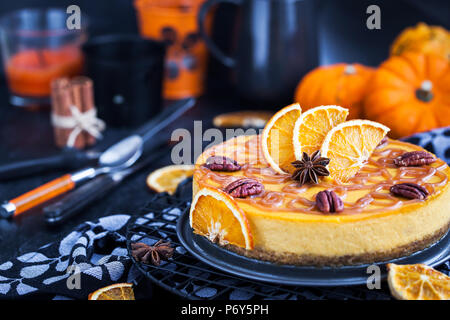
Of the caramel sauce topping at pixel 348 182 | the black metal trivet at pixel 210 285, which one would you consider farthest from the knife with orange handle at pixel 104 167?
the caramel sauce topping at pixel 348 182

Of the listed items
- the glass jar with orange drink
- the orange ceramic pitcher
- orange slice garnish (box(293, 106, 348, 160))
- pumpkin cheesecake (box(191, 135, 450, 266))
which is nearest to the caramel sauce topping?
pumpkin cheesecake (box(191, 135, 450, 266))

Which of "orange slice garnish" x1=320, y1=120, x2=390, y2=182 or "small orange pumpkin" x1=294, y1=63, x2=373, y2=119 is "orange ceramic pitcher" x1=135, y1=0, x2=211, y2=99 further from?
"orange slice garnish" x1=320, y1=120, x2=390, y2=182

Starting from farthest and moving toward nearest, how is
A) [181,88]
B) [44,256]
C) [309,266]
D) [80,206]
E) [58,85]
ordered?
[181,88], [58,85], [80,206], [44,256], [309,266]

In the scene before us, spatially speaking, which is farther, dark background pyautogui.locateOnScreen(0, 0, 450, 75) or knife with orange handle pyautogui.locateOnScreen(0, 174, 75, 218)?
dark background pyautogui.locateOnScreen(0, 0, 450, 75)

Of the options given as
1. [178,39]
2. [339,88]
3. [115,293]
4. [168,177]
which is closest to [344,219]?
[115,293]

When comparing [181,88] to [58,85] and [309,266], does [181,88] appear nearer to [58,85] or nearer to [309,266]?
[58,85]
